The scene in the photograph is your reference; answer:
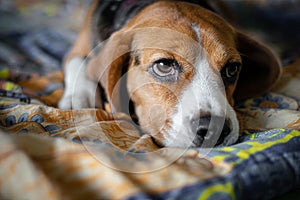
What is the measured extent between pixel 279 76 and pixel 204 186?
4.95 feet

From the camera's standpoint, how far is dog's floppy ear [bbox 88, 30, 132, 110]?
6.59 ft

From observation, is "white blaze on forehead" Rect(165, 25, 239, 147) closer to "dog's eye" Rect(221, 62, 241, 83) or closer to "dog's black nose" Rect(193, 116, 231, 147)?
"dog's black nose" Rect(193, 116, 231, 147)

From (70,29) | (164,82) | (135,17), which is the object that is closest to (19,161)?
(164,82)

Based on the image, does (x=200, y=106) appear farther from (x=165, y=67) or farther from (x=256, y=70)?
(x=256, y=70)

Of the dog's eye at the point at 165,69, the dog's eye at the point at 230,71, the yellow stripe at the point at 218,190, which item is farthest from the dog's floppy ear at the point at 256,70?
the yellow stripe at the point at 218,190

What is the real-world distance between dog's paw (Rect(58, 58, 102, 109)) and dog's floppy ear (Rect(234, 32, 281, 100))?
98 centimetres

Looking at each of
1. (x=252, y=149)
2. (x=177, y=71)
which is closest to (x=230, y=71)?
(x=177, y=71)

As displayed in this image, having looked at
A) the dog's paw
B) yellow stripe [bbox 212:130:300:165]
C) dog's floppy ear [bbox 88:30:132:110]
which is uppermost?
dog's floppy ear [bbox 88:30:132:110]

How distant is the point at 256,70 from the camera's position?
7.90ft

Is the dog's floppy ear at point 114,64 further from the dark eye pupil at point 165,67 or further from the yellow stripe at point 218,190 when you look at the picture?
the yellow stripe at point 218,190

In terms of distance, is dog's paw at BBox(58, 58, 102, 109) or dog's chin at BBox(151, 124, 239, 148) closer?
dog's chin at BBox(151, 124, 239, 148)

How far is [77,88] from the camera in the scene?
7.73 feet

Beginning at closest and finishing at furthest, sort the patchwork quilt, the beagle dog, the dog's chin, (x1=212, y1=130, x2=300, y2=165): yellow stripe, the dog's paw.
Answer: the patchwork quilt
(x1=212, y1=130, x2=300, y2=165): yellow stripe
the dog's chin
the beagle dog
the dog's paw

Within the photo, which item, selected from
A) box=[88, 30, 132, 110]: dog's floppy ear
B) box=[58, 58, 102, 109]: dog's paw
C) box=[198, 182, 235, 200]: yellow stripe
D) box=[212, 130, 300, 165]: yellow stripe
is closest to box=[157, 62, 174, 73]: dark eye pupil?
box=[88, 30, 132, 110]: dog's floppy ear
